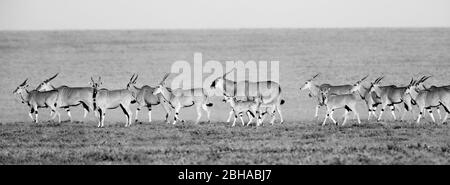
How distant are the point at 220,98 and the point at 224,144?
760 inches

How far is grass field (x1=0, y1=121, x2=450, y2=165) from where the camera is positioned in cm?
1489

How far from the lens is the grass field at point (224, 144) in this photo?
48.9ft

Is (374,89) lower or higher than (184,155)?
higher

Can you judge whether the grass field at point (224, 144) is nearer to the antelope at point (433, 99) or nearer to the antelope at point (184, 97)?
the antelope at point (184, 97)

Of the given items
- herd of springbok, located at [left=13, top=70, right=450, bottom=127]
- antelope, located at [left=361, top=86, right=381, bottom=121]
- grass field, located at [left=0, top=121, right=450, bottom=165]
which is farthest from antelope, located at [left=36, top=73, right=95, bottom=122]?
antelope, located at [left=361, top=86, right=381, bottom=121]

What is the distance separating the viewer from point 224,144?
692 inches

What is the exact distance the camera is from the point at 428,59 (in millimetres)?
48125

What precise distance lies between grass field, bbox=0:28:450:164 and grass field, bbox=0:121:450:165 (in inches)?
1.3

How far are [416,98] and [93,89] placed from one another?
12.8 m

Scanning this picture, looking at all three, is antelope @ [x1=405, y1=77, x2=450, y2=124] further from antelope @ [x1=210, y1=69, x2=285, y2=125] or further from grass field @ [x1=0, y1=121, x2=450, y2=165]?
antelope @ [x1=210, y1=69, x2=285, y2=125]

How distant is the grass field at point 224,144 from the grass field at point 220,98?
0.11ft

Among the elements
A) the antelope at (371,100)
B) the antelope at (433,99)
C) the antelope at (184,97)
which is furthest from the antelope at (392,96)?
the antelope at (184,97)
